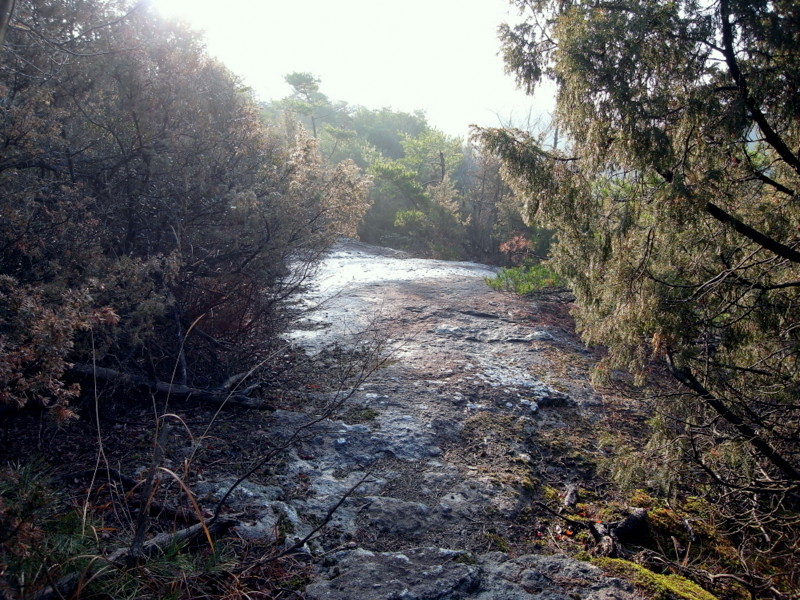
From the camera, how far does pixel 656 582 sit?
9.83 feet

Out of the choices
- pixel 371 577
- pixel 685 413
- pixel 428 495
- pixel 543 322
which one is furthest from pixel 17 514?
pixel 543 322

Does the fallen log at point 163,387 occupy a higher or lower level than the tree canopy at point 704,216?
lower

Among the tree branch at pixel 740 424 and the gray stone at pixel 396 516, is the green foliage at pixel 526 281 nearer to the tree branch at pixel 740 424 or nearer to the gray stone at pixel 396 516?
the tree branch at pixel 740 424

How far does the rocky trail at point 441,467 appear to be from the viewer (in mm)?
3021

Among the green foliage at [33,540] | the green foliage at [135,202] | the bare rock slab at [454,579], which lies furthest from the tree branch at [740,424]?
the green foliage at [33,540]

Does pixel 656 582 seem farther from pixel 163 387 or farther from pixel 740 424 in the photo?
pixel 163 387

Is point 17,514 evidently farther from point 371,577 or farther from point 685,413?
point 685,413

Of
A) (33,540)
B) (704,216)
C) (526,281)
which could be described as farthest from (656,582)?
(526,281)

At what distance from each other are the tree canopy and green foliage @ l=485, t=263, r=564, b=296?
5185 millimetres

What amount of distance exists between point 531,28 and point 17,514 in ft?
15.9

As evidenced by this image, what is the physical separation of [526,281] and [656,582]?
7485 millimetres

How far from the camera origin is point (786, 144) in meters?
4.08

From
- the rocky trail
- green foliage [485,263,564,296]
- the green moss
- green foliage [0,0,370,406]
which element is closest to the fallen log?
green foliage [0,0,370,406]

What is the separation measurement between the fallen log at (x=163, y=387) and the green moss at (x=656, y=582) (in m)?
2.68
